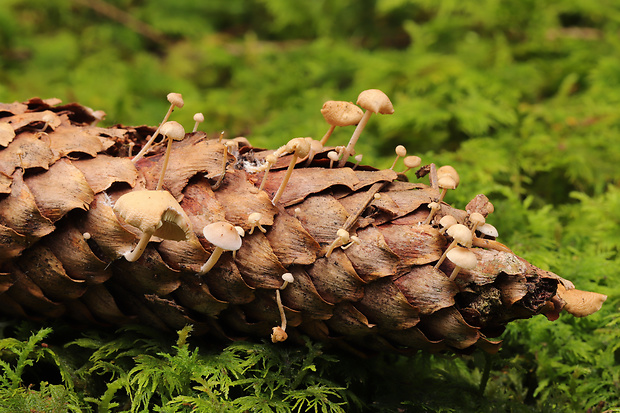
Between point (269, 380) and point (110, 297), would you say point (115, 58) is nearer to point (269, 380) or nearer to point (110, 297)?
point (110, 297)

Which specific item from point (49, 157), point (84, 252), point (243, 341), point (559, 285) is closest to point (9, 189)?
point (49, 157)

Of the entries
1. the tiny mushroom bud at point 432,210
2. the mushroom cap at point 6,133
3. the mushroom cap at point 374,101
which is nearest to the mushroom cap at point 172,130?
→ the mushroom cap at point 6,133

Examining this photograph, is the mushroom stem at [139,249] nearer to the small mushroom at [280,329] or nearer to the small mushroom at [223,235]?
the small mushroom at [223,235]

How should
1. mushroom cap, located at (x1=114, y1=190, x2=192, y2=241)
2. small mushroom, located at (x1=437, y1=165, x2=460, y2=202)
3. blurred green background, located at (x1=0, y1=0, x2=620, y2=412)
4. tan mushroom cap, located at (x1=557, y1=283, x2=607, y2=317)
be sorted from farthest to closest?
blurred green background, located at (x1=0, y1=0, x2=620, y2=412)
small mushroom, located at (x1=437, y1=165, x2=460, y2=202)
tan mushroom cap, located at (x1=557, y1=283, x2=607, y2=317)
mushroom cap, located at (x1=114, y1=190, x2=192, y2=241)

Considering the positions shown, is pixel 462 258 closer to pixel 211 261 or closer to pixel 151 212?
pixel 211 261

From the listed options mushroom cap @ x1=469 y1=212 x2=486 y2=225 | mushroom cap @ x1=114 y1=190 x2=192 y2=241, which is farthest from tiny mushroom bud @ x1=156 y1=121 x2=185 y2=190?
mushroom cap @ x1=469 y1=212 x2=486 y2=225

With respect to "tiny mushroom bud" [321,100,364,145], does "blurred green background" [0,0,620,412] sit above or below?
below

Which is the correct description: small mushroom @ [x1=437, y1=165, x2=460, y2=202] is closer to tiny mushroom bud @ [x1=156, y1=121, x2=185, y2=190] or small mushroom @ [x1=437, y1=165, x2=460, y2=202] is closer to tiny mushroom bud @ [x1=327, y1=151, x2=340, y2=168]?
tiny mushroom bud @ [x1=327, y1=151, x2=340, y2=168]
